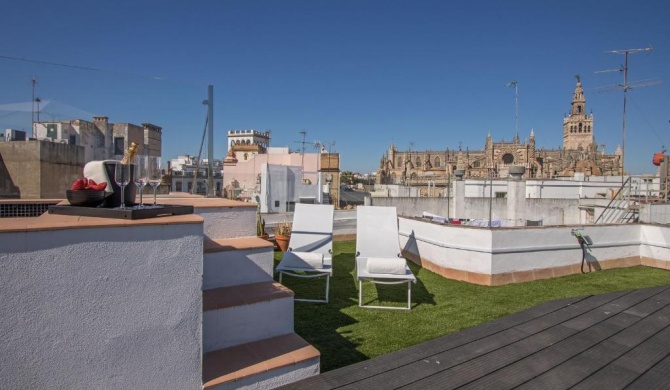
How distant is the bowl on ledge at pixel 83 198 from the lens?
2090mm

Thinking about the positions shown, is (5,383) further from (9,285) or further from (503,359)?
(503,359)

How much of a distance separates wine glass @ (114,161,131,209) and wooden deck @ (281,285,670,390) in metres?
1.53

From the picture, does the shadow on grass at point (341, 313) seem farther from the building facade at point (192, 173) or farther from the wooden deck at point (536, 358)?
the building facade at point (192, 173)

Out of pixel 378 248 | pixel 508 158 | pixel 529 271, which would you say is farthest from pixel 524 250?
pixel 508 158

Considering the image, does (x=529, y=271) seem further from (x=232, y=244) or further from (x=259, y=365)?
(x=259, y=365)

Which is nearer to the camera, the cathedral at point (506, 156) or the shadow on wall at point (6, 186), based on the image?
the shadow on wall at point (6, 186)

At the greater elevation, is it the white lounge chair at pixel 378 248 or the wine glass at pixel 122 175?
the wine glass at pixel 122 175

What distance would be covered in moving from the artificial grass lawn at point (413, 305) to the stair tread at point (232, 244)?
91 centimetres

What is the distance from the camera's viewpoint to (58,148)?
169 inches

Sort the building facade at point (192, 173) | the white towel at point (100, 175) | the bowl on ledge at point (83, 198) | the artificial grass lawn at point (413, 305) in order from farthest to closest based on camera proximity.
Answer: the building facade at point (192, 173)
the artificial grass lawn at point (413, 305)
the white towel at point (100, 175)
the bowl on ledge at point (83, 198)

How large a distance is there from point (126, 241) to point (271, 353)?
44.2 inches

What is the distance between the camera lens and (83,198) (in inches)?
82.8

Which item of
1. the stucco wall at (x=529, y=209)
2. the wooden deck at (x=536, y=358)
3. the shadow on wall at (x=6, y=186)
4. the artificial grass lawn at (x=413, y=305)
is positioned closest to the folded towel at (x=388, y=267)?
the artificial grass lawn at (x=413, y=305)

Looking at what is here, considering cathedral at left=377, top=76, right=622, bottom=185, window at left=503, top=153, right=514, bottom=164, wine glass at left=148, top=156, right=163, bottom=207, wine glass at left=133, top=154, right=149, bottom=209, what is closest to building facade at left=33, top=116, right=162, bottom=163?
wine glass at left=148, top=156, right=163, bottom=207
